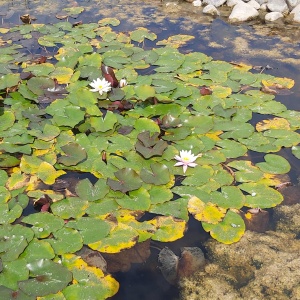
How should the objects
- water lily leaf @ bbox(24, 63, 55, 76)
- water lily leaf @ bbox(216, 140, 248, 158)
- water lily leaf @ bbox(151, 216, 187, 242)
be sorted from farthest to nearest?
1. water lily leaf @ bbox(24, 63, 55, 76)
2. water lily leaf @ bbox(216, 140, 248, 158)
3. water lily leaf @ bbox(151, 216, 187, 242)

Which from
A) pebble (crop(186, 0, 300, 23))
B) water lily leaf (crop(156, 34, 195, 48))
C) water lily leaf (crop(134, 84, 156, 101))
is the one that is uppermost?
pebble (crop(186, 0, 300, 23))

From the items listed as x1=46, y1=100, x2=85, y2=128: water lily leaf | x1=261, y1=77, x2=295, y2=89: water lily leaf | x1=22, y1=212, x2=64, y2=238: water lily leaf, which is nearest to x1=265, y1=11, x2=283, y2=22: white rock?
x1=261, y1=77, x2=295, y2=89: water lily leaf

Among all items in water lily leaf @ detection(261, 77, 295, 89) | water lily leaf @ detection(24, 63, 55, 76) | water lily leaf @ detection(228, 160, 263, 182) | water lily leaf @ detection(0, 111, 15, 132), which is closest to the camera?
water lily leaf @ detection(228, 160, 263, 182)

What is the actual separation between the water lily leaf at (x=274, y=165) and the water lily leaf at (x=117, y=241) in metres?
1.20

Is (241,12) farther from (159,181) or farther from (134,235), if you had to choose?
(134,235)

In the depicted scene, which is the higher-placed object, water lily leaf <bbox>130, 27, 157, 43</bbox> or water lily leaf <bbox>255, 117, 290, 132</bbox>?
water lily leaf <bbox>130, 27, 157, 43</bbox>

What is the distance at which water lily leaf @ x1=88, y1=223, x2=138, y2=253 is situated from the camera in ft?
7.61

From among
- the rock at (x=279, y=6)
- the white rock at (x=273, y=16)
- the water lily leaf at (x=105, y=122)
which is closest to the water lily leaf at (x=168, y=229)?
the water lily leaf at (x=105, y=122)

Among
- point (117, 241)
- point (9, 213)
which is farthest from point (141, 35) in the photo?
point (117, 241)

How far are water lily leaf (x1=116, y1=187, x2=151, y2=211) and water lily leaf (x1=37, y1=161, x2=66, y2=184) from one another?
1.83 ft

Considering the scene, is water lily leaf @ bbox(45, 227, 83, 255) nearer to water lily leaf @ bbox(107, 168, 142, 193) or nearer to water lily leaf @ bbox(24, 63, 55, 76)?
water lily leaf @ bbox(107, 168, 142, 193)

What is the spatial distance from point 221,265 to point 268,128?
1.52 meters

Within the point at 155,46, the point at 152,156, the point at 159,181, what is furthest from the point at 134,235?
the point at 155,46

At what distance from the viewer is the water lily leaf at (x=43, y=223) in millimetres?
2381
